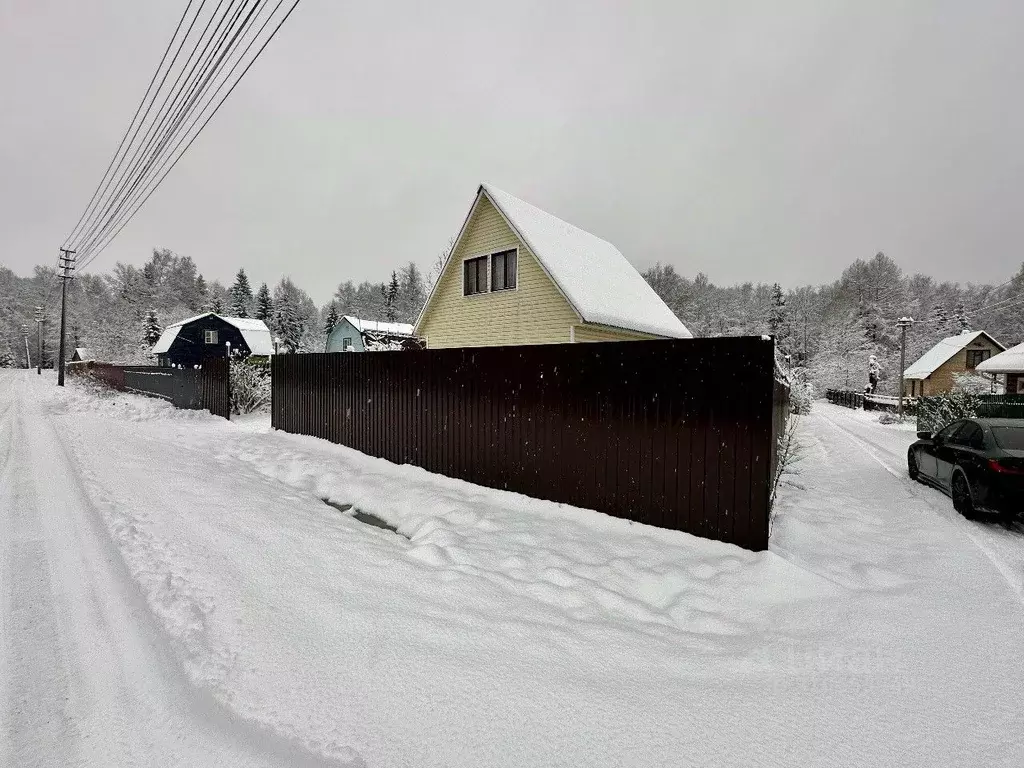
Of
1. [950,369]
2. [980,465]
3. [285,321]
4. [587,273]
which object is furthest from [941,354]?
[285,321]

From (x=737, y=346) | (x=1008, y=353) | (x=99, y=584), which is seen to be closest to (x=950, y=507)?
(x=737, y=346)

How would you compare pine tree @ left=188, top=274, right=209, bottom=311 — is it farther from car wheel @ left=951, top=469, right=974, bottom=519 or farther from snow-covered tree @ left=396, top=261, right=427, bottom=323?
car wheel @ left=951, top=469, right=974, bottom=519

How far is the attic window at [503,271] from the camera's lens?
42.6 feet

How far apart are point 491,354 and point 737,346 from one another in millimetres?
3287

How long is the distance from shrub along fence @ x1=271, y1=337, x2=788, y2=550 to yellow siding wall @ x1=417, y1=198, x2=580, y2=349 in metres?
5.53

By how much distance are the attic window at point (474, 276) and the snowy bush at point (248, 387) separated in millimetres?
7279

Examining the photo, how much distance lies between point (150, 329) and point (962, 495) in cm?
6233

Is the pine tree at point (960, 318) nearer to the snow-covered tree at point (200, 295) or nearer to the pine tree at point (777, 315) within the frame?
the pine tree at point (777, 315)

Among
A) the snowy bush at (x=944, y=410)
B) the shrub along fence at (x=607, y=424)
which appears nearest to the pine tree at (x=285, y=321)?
the shrub along fence at (x=607, y=424)

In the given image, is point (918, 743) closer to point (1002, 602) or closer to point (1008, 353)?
point (1002, 602)

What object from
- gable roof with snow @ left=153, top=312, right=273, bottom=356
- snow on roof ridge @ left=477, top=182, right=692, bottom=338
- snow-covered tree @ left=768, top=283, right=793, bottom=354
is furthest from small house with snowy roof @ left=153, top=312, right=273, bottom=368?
snow-covered tree @ left=768, top=283, right=793, bottom=354

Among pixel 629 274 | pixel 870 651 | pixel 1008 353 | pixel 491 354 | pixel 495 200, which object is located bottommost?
pixel 870 651

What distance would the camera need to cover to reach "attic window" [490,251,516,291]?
1299 cm

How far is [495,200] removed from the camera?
12.9 meters
